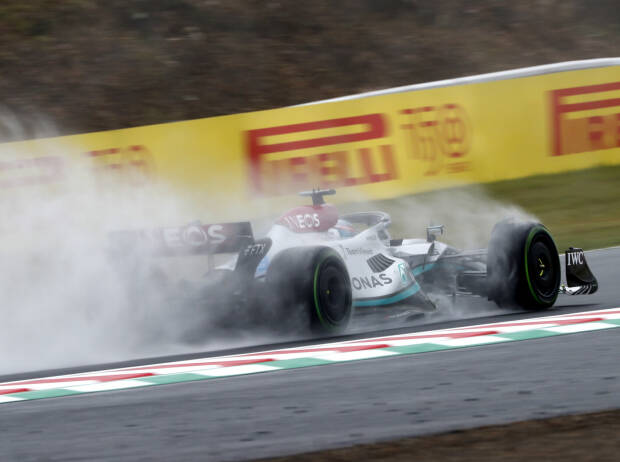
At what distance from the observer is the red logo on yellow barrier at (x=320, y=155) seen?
1521 centimetres

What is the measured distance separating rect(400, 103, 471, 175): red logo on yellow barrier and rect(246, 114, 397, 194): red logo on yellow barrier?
18.3 inches

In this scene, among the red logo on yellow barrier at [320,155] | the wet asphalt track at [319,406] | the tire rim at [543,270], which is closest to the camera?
the wet asphalt track at [319,406]

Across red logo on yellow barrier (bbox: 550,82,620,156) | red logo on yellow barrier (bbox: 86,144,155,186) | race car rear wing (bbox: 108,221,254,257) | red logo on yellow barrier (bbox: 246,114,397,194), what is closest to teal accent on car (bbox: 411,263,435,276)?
race car rear wing (bbox: 108,221,254,257)

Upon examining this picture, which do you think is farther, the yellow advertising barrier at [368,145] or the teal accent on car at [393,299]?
the yellow advertising barrier at [368,145]

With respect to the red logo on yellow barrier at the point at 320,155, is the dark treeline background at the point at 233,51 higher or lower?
higher

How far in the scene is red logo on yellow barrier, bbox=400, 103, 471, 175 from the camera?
16.2 meters

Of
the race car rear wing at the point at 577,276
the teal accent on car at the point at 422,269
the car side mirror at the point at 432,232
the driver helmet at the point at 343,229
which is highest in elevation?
the driver helmet at the point at 343,229

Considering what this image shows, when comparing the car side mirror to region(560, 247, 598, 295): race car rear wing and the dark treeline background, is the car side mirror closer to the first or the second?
region(560, 247, 598, 295): race car rear wing

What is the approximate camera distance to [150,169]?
1465cm

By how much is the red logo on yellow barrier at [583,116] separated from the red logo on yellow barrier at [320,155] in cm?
305

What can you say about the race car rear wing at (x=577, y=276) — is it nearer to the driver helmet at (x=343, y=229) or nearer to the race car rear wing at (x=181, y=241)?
the driver helmet at (x=343, y=229)

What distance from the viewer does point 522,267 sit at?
9.01 metres

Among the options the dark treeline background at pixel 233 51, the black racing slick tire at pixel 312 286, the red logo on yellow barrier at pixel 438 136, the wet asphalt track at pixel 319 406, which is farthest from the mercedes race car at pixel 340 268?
the dark treeline background at pixel 233 51

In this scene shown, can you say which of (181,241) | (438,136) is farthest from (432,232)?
(438,136)
